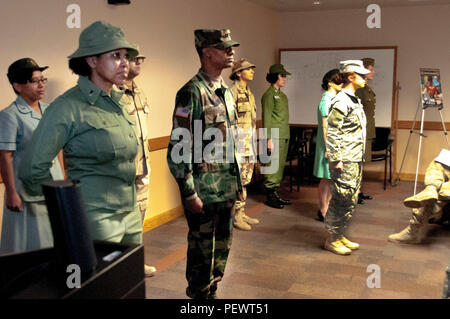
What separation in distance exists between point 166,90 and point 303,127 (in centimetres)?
291

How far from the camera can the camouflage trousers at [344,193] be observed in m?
3.56

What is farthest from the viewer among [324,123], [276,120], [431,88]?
[431,88]

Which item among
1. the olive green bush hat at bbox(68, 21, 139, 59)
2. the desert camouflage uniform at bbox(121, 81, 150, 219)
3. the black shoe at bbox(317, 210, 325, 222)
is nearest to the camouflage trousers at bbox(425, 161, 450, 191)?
the black shoe at bbox(317, 210, 325, 222)

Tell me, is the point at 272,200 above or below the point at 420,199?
below

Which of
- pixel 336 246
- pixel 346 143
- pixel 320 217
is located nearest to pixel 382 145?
pixel 320 217

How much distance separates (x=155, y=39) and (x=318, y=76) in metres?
3.29

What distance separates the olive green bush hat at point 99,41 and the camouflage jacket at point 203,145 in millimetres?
584

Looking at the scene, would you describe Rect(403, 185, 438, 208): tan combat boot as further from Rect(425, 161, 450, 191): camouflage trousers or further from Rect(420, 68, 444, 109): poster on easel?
Rect(420, 68, 444, 109): poster on easel

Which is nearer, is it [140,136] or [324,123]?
[140,136]

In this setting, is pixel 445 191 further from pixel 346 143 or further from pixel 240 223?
pixel 240 223

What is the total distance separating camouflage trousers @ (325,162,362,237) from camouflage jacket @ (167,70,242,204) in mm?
1414

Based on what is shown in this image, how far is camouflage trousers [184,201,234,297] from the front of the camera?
2377 millimetres

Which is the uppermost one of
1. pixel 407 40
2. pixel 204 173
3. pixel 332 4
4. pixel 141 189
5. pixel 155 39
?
pixel 332 4

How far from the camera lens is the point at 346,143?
139 inches
